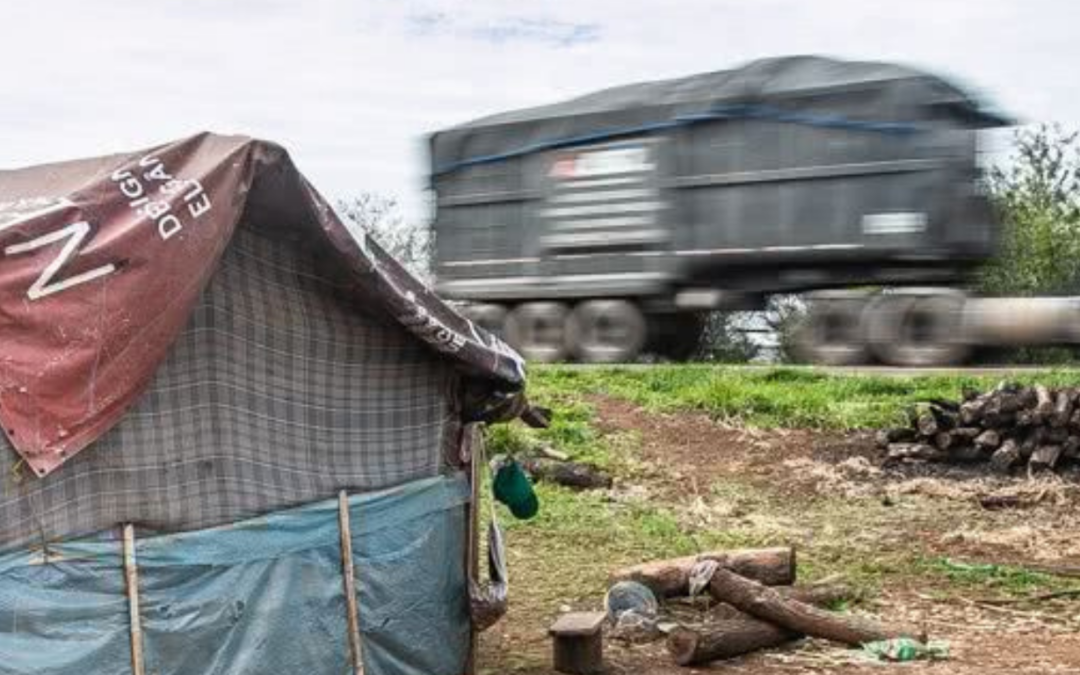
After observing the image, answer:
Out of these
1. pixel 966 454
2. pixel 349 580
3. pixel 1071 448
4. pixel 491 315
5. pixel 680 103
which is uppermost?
pixel 680 103

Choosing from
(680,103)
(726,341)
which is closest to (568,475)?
(680,103)

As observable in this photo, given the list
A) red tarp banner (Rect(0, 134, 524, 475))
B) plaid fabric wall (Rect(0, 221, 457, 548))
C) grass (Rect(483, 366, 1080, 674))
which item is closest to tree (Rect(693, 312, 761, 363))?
grass (Rect(483, 366, 1080, 674))

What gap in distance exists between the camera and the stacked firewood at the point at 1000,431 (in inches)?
471

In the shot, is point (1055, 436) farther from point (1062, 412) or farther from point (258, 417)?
point (258, 417)

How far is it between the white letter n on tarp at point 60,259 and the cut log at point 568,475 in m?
7.39

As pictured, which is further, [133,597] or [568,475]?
[568,475]

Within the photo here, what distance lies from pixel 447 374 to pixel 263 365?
0.95 meters

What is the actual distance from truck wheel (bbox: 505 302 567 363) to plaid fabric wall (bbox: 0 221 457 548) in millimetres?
14744

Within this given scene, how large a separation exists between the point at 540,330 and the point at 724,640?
14.7 metres

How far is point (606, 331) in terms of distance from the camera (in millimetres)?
20734

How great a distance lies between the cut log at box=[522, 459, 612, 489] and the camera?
12133 mm

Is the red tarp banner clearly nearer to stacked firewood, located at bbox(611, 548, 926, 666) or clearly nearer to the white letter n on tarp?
the white letter n on tarp

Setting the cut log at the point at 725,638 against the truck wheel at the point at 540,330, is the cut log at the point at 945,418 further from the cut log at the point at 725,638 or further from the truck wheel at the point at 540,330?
the truck wheel at the point at 540,330

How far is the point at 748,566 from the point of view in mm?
8086
